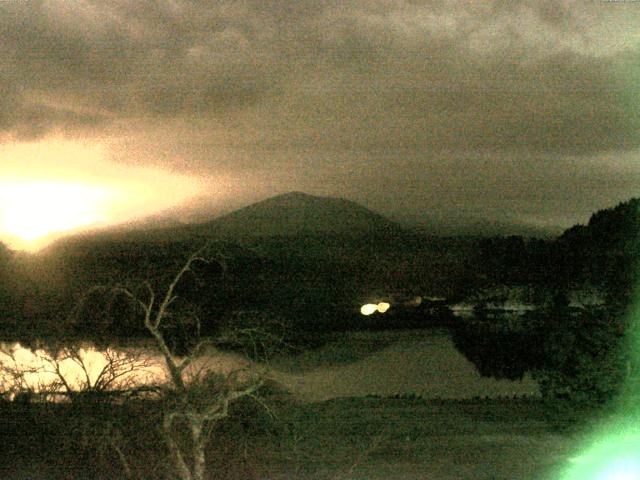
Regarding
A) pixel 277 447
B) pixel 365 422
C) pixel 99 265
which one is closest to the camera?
pixel 277 447

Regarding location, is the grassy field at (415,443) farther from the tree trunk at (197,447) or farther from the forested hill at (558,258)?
the forested hill at (558,258)

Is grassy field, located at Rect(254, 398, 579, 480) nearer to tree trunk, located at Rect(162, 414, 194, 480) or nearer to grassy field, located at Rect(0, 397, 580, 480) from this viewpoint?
grassy field, located at Rect(0, 397, 580, 480)

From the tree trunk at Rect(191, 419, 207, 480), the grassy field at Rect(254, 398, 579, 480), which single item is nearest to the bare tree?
the tree trunk at Rect(191, 419, 207, 480)

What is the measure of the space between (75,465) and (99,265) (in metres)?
4.85

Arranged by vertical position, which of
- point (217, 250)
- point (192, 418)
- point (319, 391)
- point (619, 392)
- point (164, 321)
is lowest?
point (319, 391)

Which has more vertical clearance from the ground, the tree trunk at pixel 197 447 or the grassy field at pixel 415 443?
the tree trunk at pixel 197 447

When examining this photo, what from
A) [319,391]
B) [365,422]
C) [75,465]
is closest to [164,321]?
[75,465]

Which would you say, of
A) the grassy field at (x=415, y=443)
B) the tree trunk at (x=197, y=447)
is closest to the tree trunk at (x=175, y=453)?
the tree trunk at (x=197, y=447)

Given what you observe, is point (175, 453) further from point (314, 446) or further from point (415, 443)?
point (415, 443)

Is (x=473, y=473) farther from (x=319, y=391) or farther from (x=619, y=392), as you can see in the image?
(x=319, y=391)

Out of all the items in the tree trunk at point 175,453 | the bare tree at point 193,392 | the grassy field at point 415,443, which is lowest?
the grassy field at point 415,443

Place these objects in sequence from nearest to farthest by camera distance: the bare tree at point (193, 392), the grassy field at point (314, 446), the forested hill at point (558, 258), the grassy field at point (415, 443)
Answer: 1. the bare tree at point (193, 392)
2. the grassy field at point (314, 446)
3. the grassy field at point (415, 443)
4. the forested hill at point (558, 258)

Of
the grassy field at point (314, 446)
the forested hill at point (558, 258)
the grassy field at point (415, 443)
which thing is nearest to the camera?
the grassy field at point (314, 446)

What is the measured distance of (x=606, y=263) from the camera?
4097 cm
